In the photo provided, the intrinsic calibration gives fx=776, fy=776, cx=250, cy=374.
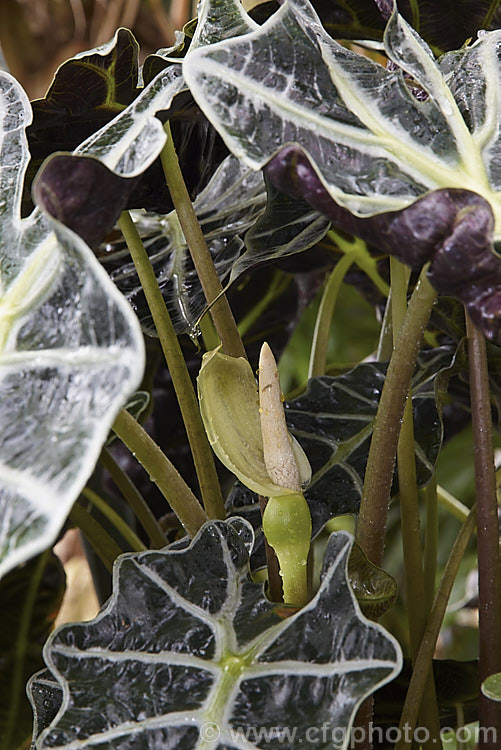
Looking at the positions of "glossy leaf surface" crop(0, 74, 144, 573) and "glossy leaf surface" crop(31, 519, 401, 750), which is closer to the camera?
"glossy leaf surface" crop(0, 74, 144, 573)

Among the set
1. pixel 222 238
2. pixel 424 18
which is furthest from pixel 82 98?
pixel 424 18

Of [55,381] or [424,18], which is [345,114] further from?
[424,18]

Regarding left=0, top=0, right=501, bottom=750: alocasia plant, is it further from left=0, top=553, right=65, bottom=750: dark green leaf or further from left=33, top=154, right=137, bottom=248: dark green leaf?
left=0, top=553, right=65, bottom=750: dark green leaf

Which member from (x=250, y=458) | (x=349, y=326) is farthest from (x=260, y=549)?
(x=349, y=326)

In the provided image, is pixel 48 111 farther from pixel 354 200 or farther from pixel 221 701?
pixel 221 701

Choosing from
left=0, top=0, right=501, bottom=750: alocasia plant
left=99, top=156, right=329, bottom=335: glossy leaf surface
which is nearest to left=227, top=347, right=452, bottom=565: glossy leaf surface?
left=0, top=0, right=501, bottom=750: alocasia plant

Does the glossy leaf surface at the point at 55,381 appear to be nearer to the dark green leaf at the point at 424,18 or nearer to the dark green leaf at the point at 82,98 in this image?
the dark green leaf at the point at 82,98
